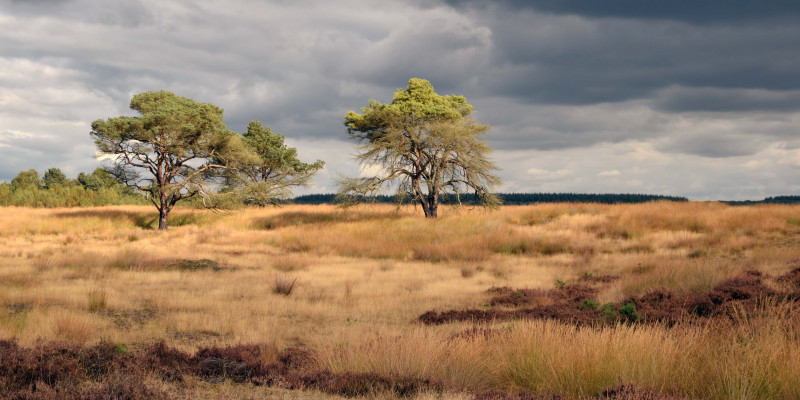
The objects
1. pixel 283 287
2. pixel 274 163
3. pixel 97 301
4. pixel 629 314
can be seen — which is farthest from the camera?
pixel 274 163

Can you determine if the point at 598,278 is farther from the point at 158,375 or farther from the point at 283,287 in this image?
the point at 158,375

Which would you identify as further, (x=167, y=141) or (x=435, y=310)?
(x=167, y=141)

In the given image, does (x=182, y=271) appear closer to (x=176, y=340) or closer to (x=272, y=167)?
(x=176, y=340)

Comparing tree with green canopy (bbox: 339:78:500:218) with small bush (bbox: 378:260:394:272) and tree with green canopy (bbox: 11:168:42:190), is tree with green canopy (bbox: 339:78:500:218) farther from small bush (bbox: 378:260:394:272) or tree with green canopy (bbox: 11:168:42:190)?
tree with green canopy (bbox: 11:168:42:190)

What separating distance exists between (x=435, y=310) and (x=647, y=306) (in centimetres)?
412

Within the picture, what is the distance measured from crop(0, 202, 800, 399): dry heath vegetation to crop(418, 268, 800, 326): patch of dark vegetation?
6 cm

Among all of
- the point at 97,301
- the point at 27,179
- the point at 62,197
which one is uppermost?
the point at 27,179

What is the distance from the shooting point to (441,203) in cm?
3362

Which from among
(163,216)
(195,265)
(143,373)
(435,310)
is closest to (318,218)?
(163,216)

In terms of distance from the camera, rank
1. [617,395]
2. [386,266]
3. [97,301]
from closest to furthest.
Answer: [617,395], [97,301], [386,266]

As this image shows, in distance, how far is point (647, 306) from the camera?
959cm

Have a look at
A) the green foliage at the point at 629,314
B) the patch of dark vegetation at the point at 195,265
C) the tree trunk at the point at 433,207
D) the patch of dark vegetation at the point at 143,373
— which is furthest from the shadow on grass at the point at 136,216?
the green foliage at the point at 629,314

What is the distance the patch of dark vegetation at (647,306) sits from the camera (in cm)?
868

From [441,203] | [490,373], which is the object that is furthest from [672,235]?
[490,373]
